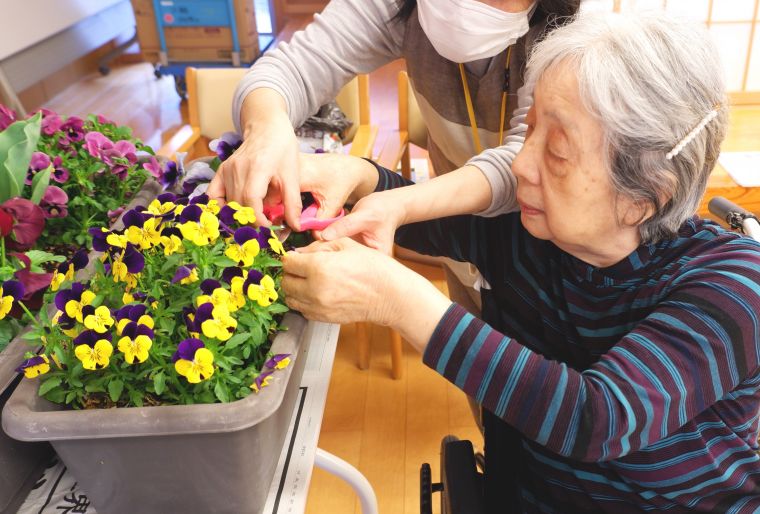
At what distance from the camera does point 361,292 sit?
96 centimetres

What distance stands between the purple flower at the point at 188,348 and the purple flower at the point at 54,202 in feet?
1.92

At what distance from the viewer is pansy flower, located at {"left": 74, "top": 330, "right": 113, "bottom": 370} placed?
0.82 metres

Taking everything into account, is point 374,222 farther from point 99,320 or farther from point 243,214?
point 99,320

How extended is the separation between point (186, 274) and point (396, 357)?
1906 mm

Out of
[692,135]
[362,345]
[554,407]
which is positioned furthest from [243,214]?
[362,345]

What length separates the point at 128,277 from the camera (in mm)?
926

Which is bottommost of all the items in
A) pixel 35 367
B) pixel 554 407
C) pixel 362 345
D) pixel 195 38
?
pixel 362 345

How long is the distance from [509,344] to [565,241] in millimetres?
226

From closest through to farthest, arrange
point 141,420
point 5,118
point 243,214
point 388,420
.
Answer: point 141,420 < point 243,214 < point 5,118 < point 388,420

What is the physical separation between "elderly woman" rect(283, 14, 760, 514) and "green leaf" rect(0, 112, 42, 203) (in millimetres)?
519

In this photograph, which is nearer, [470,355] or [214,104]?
[470,355]

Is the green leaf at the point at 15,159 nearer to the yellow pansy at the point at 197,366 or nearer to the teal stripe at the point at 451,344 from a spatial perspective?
the yellow pansy at the point at 197,366

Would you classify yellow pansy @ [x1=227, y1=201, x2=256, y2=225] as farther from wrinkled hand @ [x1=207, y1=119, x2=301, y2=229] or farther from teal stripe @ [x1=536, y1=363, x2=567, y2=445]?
teal stripe @ [x1=536, y1=363, x2=567, y2=445]

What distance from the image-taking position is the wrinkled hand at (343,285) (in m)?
0.94
